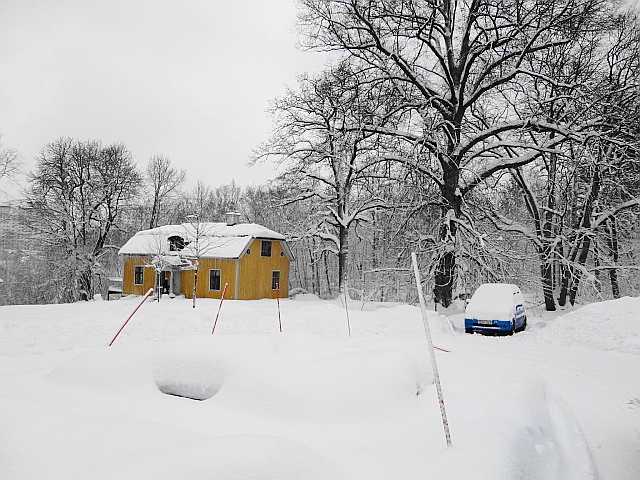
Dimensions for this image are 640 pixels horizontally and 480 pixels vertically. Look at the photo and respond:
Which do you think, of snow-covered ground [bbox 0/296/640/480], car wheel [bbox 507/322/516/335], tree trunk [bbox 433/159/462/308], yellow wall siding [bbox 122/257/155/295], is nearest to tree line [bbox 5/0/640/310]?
tree trunk [bbox 433/159/462/308]

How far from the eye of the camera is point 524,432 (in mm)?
4777

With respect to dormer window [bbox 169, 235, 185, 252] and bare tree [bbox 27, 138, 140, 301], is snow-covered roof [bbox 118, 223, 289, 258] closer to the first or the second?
dormer window [bbox 169, 235, 185, 252]

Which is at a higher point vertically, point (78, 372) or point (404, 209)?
point (404, 209)

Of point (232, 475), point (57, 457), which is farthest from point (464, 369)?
point (57, 457)

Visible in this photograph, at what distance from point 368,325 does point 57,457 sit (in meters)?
14.6

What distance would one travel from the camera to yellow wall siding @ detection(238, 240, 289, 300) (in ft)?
109

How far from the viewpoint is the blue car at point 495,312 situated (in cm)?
1573

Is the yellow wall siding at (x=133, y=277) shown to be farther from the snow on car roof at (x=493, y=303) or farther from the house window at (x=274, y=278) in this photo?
the snow on car roof at (x=493, y=303)

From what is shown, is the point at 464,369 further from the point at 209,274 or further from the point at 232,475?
the point at 209,274

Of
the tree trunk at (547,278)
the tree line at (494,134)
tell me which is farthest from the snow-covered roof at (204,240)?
the tree trunk at (547,278)

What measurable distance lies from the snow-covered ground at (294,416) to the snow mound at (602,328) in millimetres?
4970

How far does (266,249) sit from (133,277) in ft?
35.0

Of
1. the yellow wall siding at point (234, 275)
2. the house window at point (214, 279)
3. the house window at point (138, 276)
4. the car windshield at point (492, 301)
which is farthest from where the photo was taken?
the house window at point (138, 276)

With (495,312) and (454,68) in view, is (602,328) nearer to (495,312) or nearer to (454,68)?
(495,312)
